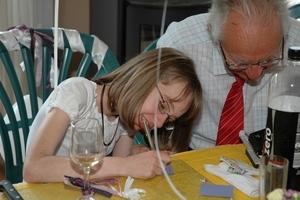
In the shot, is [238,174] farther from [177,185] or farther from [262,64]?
[262,64]

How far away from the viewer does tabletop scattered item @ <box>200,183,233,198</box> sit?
1258 millimetres

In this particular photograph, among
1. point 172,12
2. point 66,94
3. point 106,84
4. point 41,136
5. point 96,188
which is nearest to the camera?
→ point 96,188

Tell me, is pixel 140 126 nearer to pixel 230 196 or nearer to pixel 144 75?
pixel 144 75

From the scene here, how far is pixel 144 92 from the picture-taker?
61.0 inches

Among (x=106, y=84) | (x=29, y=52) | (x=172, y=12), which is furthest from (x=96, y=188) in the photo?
(x=172, y=12)

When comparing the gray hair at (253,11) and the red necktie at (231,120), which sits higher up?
the gray hair at (253,11)

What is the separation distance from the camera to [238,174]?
1.37m

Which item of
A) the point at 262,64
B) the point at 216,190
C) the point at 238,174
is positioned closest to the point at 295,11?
the point at 262,64

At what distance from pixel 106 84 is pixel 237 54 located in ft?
1.39

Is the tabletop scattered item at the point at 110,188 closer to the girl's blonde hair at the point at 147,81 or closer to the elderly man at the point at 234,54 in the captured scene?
the girl's blonde hair at the point at 147,81

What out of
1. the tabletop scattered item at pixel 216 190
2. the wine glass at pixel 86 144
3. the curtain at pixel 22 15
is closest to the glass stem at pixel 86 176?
the wine glass at pixel 86 144

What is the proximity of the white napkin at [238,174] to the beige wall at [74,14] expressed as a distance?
5.92 ft

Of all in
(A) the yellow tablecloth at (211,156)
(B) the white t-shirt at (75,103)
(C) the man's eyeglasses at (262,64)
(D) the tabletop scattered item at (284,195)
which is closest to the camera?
(D) the tabletop scattered item at (284,195)

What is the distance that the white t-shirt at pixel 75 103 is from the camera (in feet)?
4.90
